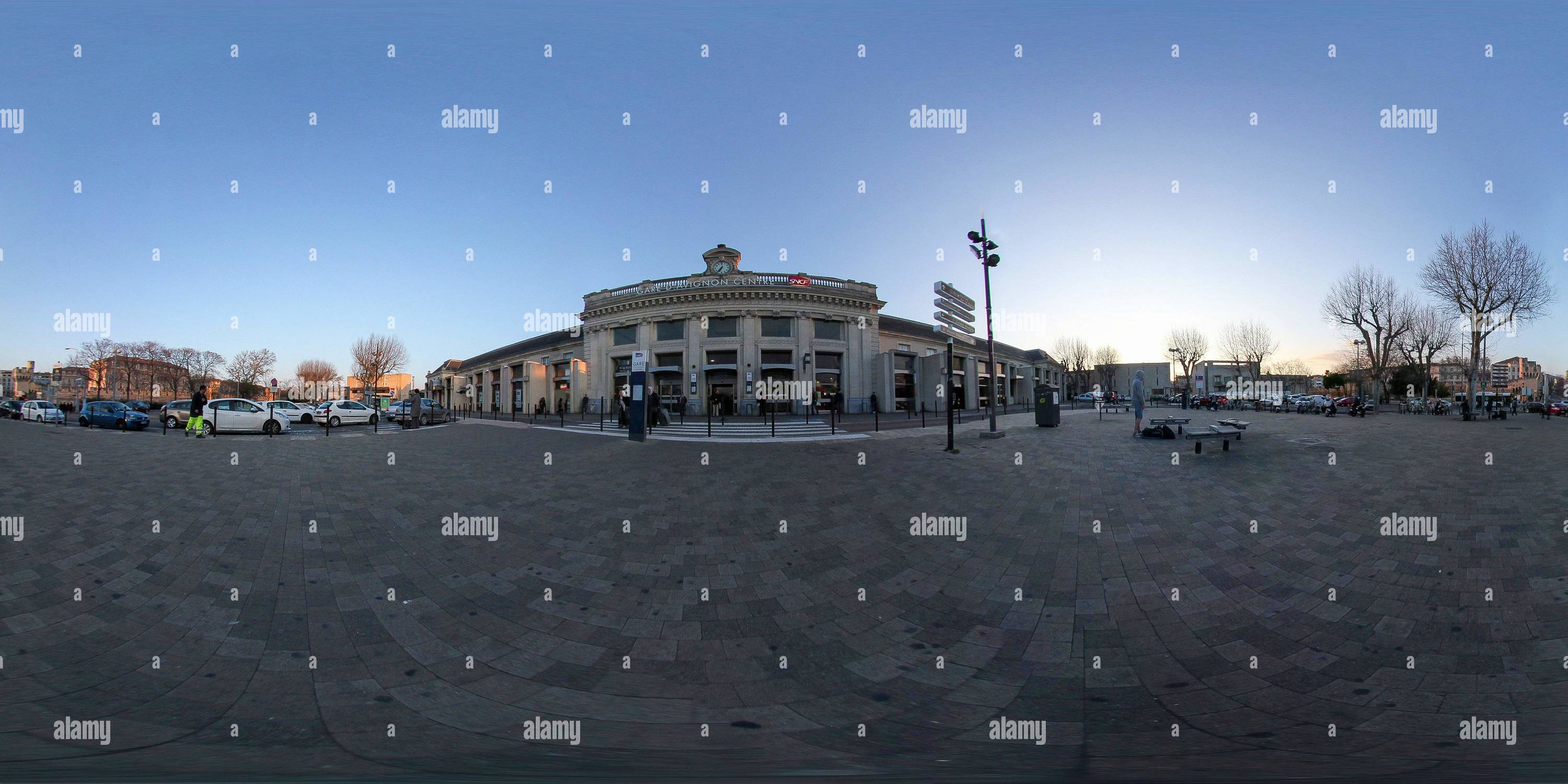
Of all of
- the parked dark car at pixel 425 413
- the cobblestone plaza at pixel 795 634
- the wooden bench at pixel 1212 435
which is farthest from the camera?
the parked dark car at pixel 425 413

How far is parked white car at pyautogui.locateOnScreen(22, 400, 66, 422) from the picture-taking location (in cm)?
2705

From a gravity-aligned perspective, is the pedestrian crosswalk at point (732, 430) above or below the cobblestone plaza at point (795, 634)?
above

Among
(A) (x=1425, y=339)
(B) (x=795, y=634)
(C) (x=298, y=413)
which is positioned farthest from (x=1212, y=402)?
(C) (x=298, y=413)

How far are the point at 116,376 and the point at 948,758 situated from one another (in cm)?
8700

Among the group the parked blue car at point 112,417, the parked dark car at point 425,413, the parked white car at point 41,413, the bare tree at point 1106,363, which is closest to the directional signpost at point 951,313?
the parked dark car at point 425,413

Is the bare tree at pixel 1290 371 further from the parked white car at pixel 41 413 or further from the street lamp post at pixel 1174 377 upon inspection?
the parked white car at pixel 41 413

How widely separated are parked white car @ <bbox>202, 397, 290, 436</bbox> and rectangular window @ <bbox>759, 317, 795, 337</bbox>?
2427cm

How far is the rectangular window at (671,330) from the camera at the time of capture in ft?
120

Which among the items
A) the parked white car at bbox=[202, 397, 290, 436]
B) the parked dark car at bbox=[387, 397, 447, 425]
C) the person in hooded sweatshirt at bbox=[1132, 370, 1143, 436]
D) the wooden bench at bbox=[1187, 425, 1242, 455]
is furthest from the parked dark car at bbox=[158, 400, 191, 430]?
the person in hooded sweatshirt at bbox=[1132, 370, 1143, 436]

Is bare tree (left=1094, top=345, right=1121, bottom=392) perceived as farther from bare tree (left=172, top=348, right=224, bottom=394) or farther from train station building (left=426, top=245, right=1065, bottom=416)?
bare tree (left=172, top=348, right=224, bottom=394)

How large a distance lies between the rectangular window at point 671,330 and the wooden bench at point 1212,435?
30.2 meters

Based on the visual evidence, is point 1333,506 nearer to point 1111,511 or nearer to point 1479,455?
point 1111,511

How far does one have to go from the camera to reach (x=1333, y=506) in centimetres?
609

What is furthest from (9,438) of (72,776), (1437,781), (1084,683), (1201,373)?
(1201,373)
